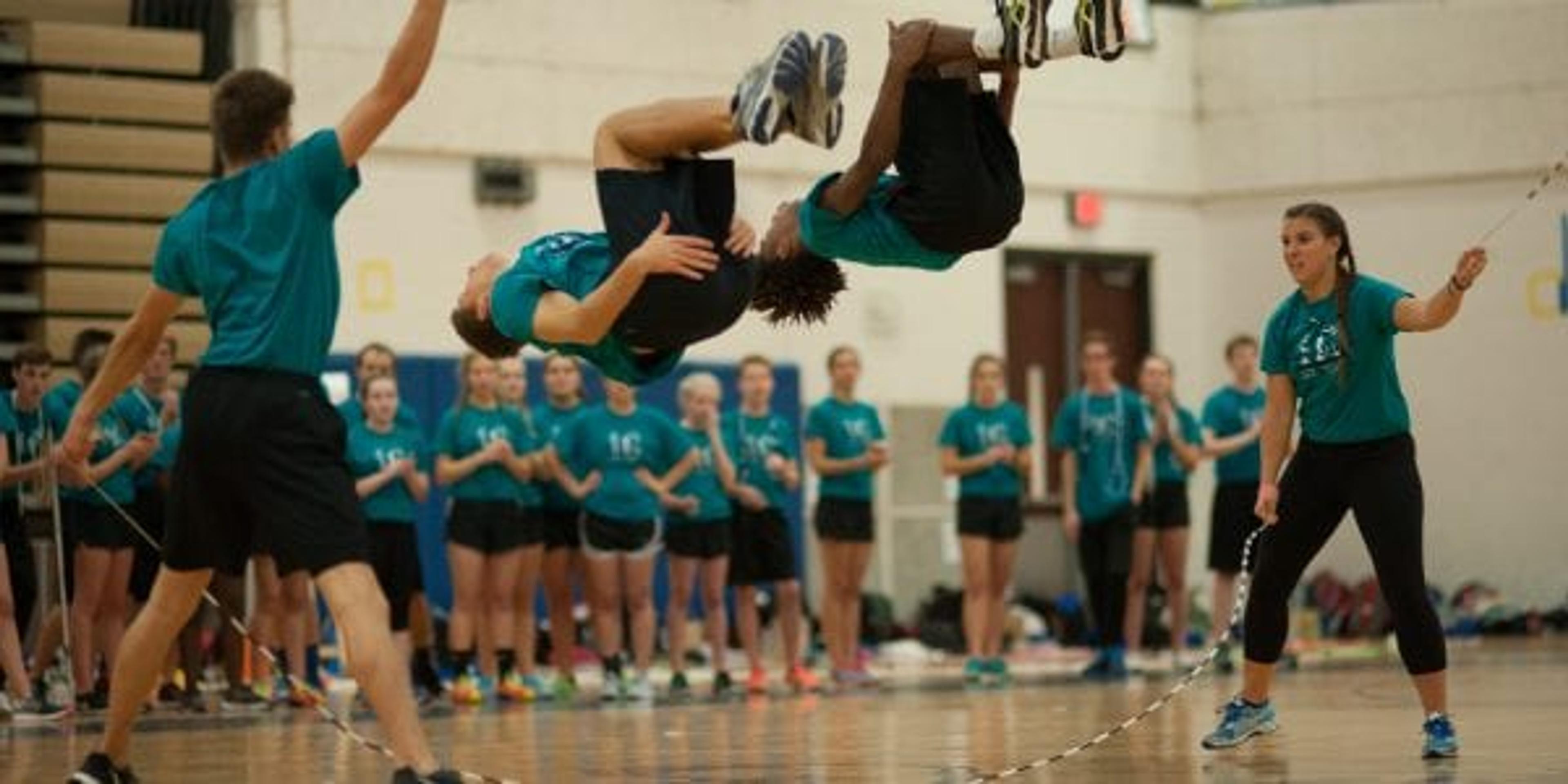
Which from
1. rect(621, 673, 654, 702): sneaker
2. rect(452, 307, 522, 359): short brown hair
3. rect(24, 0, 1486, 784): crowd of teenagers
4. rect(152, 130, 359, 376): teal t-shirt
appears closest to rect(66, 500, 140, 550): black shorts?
rect(24, 0, 1486, 784): crowd of teenagers

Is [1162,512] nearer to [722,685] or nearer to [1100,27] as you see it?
[722,685]

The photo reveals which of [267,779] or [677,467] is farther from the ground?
[677,467]

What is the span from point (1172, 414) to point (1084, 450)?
70cm

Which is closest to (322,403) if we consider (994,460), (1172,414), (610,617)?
(610,617)

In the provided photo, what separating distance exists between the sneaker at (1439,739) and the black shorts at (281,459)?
13.5 ft

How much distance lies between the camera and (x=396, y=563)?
15.5 m

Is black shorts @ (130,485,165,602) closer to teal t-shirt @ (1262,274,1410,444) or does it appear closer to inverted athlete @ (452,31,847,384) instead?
inverted athlete @ (452,31,847,384)

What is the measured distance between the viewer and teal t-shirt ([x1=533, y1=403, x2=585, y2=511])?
1645 cm

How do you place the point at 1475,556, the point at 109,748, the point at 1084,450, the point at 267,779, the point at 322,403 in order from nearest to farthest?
the point at 322,403 < the point at 109,748 < the point at 267,779 < the point at 1084,450 < the point at 1475,556

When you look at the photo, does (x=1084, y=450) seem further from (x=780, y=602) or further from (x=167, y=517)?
(x=167, y=517)

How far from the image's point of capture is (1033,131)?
77.1ft

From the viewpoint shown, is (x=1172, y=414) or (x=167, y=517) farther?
(x=1172, y=414)

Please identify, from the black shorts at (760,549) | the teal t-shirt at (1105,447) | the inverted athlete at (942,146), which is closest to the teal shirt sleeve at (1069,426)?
the teal t-shirt at (1105,447)

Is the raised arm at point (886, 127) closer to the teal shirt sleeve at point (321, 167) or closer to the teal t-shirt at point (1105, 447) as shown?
the teal shirt sleeve at point (321, 167)
